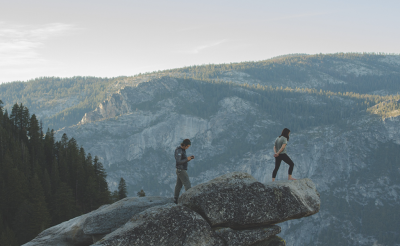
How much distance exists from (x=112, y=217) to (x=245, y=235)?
8944mm

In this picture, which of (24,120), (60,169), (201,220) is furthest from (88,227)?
(24,120)

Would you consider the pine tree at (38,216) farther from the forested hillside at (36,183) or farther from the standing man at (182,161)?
the standing man at (182,161)

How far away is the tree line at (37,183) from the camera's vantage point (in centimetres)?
9900

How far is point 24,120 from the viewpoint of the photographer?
150375 millimetres

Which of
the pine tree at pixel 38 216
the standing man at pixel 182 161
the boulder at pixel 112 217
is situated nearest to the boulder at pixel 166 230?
the standing man at pixel 182 161

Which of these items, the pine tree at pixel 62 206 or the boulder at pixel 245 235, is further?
the pine tree at pixel 62 206

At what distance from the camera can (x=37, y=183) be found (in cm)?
11288

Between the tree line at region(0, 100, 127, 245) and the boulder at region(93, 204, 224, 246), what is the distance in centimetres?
7381

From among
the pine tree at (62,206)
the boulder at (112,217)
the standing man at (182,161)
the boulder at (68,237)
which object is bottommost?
the pine tree at (62,206)

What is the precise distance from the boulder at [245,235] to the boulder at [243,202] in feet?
1.22

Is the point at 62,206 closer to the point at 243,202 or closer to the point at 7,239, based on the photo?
the point at 7,239

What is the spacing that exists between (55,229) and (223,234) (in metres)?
14.7

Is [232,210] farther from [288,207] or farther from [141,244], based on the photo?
[141,244]

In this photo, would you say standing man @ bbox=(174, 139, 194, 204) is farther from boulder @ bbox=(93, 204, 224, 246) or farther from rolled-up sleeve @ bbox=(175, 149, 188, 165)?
boulder @ bbox=(93, 204, 224, 246)
